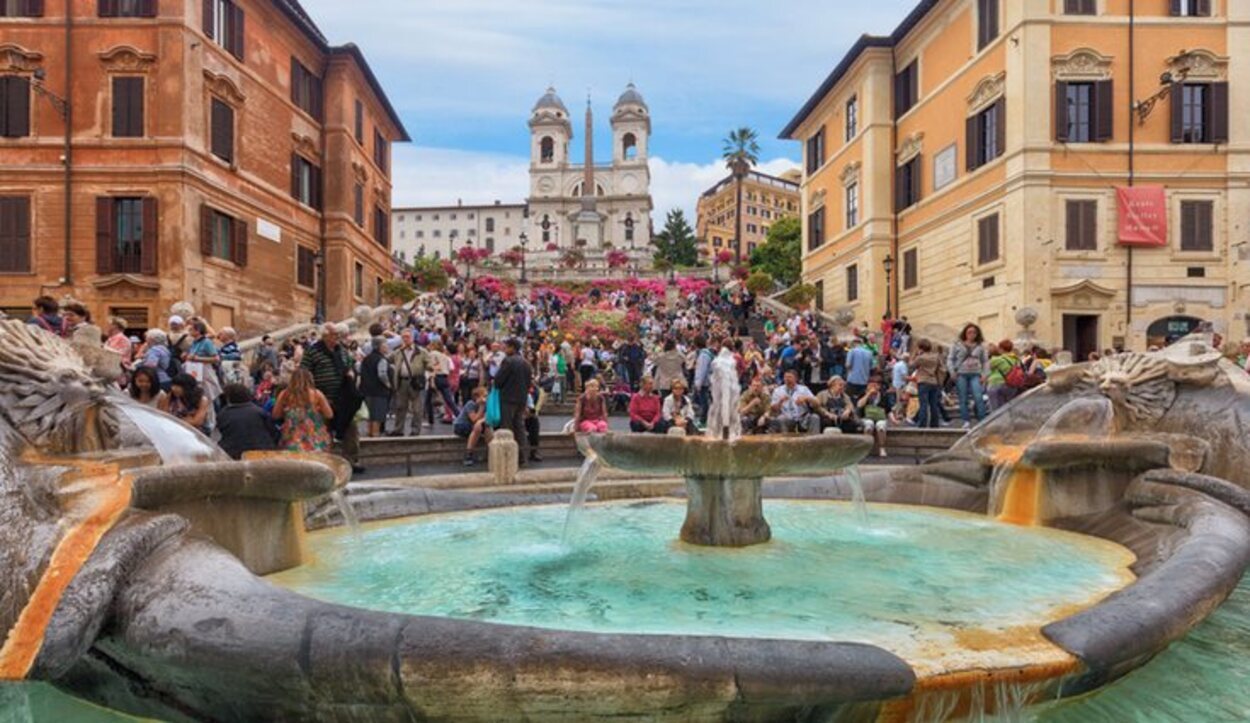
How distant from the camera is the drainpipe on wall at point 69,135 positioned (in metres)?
23.9

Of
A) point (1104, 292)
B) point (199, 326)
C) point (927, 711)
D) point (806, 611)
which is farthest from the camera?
point (1104, 292)

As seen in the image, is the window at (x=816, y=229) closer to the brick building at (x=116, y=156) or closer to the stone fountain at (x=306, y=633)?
the brick building at (x=116, y=156)

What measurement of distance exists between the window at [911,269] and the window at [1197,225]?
8663mm

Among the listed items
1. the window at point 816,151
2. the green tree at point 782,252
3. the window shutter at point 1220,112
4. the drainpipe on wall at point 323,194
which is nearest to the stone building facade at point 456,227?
the green tree at point 782,252

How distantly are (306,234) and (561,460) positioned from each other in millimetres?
24075

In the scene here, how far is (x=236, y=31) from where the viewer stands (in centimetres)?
2728

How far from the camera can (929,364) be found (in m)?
13.5

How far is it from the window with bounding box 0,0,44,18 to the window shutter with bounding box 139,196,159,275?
6077 millimetres

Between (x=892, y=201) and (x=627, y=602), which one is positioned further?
(x=892, y=201)

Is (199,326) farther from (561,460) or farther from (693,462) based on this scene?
(693,462)

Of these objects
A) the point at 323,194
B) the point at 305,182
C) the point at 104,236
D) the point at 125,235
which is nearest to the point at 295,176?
the point at 305,182

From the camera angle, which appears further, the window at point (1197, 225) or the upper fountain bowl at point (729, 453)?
the window at point (1197, 225)

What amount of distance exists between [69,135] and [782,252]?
60573mm

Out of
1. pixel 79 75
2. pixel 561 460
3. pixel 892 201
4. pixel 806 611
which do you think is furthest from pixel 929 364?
pixel 79 75
